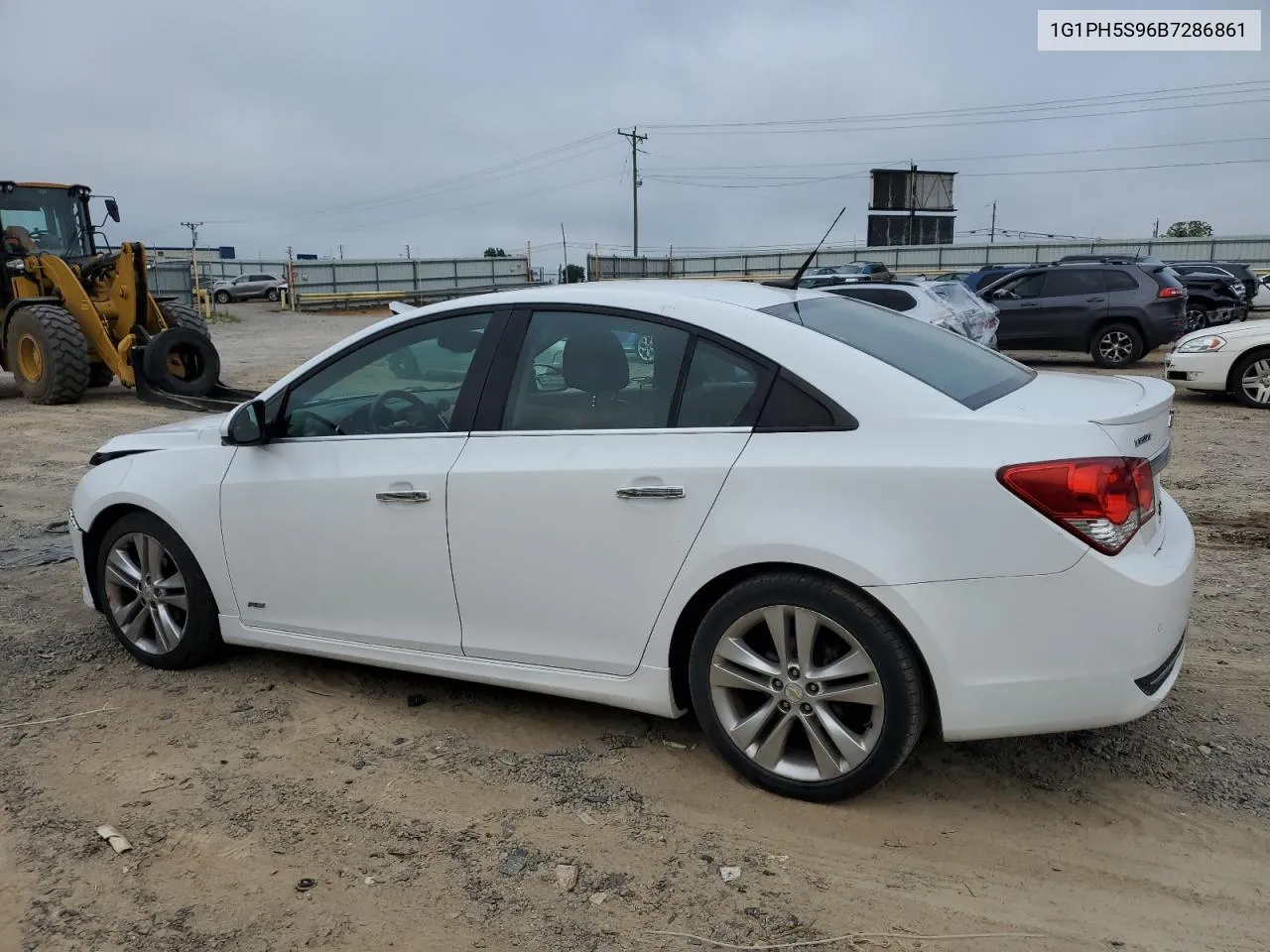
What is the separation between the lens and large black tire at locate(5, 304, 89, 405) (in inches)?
526

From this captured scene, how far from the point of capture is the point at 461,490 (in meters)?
3.51

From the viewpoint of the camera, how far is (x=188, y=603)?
4.29 m

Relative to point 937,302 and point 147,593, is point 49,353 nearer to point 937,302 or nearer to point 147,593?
point 147,593

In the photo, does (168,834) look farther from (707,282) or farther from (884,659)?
(707,282)

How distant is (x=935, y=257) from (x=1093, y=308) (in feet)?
104

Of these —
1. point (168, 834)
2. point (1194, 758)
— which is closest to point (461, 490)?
point (168, 834)

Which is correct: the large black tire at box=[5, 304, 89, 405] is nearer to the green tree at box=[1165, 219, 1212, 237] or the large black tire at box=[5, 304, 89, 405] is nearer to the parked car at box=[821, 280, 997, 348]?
the parked car at box=[821, 280, 997, 348]

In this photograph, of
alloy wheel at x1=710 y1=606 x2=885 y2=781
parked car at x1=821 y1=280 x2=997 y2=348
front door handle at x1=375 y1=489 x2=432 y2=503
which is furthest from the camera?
parked car at x1=821 y1=280 x2=997 y2=348

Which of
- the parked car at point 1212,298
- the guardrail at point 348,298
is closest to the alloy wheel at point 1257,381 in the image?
the parked car at point 1212,298

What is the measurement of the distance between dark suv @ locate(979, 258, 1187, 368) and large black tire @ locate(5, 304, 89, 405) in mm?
13440

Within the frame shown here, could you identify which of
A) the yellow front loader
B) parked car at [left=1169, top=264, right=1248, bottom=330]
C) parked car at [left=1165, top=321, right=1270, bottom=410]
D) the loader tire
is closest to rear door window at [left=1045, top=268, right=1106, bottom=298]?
parked car at [left=1165, top=321, right=1270, bottom=410]

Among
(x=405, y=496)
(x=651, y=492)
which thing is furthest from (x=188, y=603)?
(x=651, y=492)

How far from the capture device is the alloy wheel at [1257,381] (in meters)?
11.3

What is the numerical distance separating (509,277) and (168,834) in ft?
145
